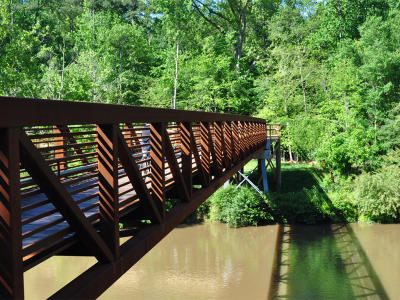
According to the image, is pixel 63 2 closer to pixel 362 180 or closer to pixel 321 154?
pixel 321 154

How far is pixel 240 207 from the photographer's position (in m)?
19.1

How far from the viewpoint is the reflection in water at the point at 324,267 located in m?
12.1

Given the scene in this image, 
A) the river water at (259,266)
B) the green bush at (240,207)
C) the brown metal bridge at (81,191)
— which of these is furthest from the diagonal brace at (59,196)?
the green bush at (240,207)

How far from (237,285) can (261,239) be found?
190 inches

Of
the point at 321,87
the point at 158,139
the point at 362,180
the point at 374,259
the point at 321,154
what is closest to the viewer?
the point at 158,139

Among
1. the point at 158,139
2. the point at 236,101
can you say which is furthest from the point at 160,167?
the point at 236,101

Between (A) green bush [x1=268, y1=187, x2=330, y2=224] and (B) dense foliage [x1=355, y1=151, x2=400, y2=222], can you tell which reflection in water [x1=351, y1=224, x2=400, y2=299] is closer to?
(B) dense foliage [x1=355, y1=151, x2=400, y2=222]

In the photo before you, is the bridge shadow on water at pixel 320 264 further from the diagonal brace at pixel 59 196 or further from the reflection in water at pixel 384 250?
the diagonal brace at pixel 59 196

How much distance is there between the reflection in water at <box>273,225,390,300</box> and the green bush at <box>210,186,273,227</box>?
1263 millimetres

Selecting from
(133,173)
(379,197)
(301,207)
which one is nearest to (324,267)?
(301,207)

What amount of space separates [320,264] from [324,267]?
308 millimetres

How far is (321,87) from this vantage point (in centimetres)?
2972

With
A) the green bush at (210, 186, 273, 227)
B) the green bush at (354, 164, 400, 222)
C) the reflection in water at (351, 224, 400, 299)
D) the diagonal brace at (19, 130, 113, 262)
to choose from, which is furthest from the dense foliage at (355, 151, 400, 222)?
the diagonal brace at (19, 130, 113, 262)

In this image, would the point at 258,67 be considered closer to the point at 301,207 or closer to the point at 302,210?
the point at 301,207
